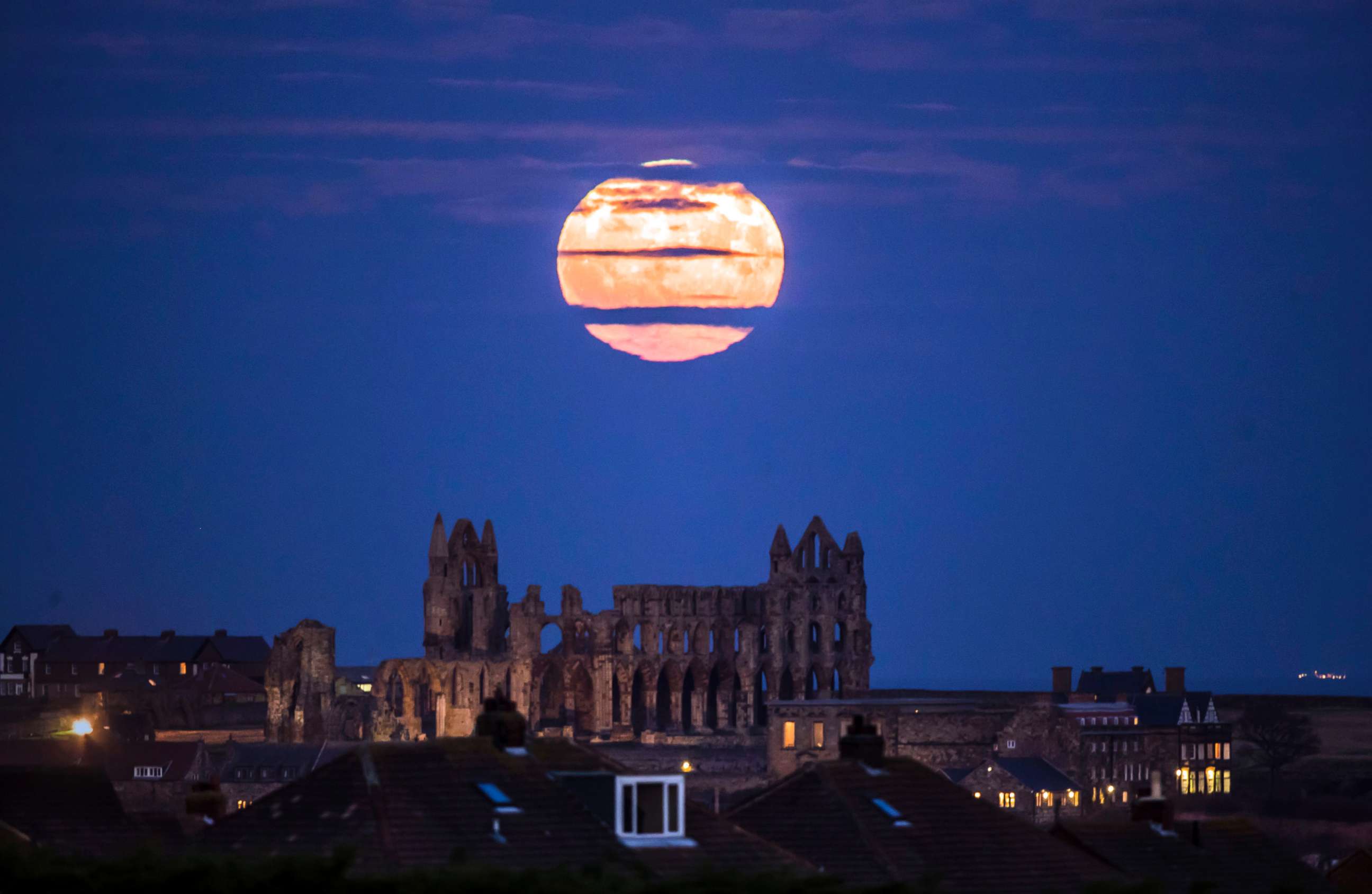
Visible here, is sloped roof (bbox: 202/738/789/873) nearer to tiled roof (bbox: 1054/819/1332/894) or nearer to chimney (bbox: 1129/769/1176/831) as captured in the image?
tiled roof (bbox: 1054/819/1332/894)

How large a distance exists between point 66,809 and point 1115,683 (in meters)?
122

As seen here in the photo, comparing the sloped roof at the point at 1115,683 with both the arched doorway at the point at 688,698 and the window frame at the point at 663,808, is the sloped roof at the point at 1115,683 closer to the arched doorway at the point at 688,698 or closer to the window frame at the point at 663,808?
the arched doorway at the point at 688,698

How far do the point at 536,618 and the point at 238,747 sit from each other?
2399 cm

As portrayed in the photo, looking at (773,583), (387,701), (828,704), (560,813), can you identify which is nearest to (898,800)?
(560,813)

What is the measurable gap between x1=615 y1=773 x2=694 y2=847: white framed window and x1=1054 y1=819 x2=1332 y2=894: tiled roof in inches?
338

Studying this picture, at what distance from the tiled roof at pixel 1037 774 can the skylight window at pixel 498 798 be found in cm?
8163

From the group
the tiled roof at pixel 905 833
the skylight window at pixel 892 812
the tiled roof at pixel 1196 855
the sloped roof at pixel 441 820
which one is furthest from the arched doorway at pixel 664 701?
the sloped roof at pixel 441 820

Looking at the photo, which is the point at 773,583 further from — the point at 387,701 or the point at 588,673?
the point at 387,701

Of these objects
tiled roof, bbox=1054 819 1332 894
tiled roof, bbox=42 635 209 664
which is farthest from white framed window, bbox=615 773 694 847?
tiled roof, bbox=42 635 209 664

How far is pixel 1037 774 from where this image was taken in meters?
121

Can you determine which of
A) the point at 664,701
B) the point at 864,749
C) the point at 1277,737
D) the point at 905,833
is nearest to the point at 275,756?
the point at 664,701

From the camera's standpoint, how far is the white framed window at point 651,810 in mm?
38844

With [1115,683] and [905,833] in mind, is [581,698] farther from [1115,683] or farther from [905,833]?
[905,833]

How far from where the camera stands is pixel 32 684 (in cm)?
19100
